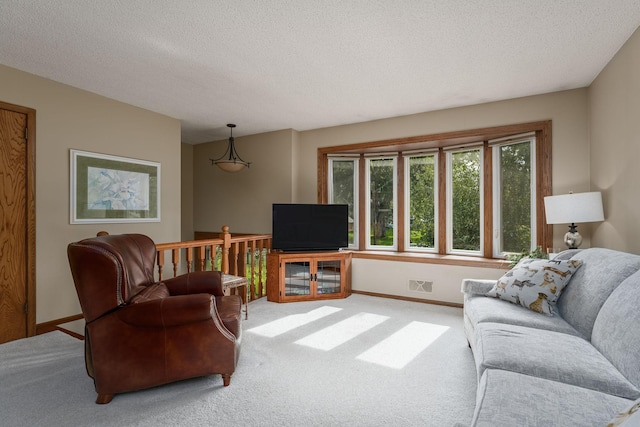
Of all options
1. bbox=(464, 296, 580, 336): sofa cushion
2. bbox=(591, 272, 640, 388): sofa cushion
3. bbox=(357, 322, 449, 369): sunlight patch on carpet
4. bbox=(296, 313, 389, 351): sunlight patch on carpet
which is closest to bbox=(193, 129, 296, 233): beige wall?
bbox=(296, 313, 389, 351): sunlight patch on carpet

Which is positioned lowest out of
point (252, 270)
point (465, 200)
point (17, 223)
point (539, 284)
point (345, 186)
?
point (252, 270)

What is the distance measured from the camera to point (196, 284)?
268 centimetres

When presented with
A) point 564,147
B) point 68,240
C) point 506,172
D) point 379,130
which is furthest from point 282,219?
point 564,147

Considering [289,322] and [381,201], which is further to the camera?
[381,201]

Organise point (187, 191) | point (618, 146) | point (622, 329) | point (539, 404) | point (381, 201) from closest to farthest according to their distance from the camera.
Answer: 1. point (539, 404)
2. point (622, 329)
3. point (618, 146)
4. point (381, 201)
5. point (187, 191)

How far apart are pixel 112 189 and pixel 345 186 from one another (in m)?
3.14

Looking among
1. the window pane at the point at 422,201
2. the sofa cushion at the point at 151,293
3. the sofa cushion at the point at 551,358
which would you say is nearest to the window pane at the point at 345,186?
the window pane at the point at 422,201

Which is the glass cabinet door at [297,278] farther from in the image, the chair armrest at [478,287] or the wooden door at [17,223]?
the wooden door at [17,223]

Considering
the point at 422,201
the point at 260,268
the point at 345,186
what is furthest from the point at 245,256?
the point at 422,201

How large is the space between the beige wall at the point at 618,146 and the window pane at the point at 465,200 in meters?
1.22

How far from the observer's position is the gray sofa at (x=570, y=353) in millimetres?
1142

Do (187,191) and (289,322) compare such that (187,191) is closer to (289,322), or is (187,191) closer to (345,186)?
(345,186)

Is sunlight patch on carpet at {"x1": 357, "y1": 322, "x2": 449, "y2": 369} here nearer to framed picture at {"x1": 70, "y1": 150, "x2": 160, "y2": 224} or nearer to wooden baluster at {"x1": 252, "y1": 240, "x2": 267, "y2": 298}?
wooden baluster at {"x1": 252, "y1": 240, "x2": 267, "y2": 298}

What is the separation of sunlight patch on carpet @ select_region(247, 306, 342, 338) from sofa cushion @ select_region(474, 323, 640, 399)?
1.87 metres
